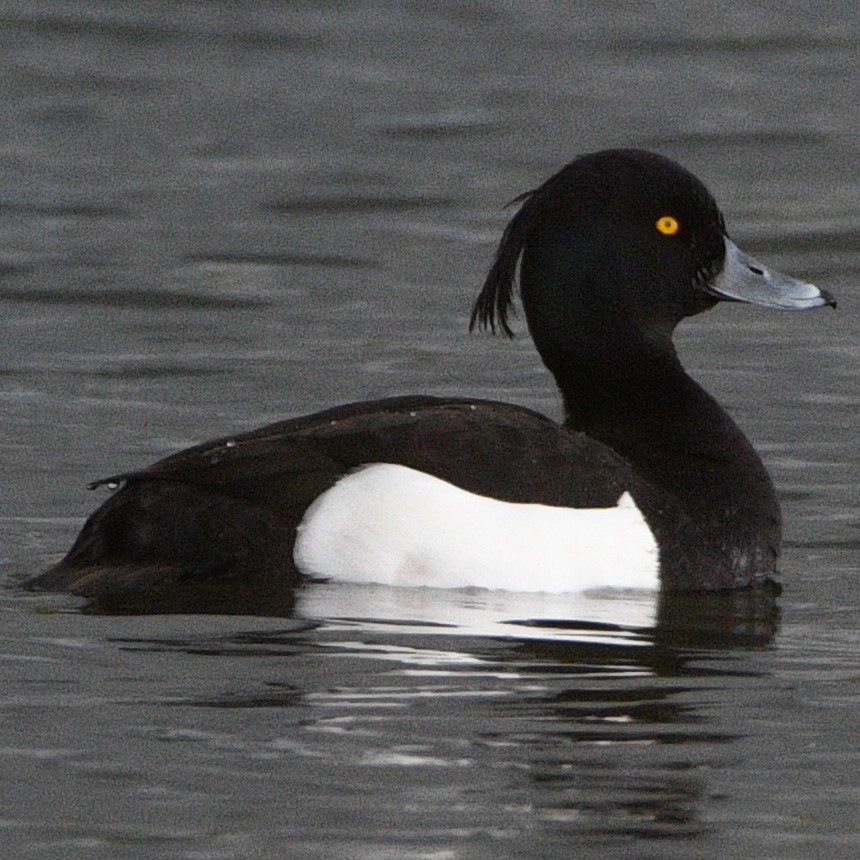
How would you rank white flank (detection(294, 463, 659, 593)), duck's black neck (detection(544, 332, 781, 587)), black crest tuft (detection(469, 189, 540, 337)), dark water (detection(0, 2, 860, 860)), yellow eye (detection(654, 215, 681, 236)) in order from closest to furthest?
dark water (detection(0, 2, 860, 860))
white flank (detection(294, 463, 659, 593))
duck's black neck (detection(544, 332, 781, 587))
black crest tuft (detection(469, 189, 540, 337))
yellow eye (detection(654, 215, 681, 236))

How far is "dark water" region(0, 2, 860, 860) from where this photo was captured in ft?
14.5

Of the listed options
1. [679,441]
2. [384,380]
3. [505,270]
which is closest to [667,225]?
[505,270]

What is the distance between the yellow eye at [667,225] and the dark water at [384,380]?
2.82 feet

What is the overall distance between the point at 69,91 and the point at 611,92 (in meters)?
2.70

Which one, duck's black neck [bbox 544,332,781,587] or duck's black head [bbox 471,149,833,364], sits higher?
duck's black head [bbox 471,149,833,364]

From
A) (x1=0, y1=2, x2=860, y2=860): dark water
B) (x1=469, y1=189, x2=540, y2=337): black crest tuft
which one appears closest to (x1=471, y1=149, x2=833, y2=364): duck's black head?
(x1=469, y1=189, x2=540, y2=337): black crest tuft

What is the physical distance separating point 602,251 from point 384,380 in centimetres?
216

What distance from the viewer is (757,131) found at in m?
12.4

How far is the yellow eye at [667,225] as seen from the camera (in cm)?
653

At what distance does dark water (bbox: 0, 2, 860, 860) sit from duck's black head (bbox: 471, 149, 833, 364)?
2.48ft

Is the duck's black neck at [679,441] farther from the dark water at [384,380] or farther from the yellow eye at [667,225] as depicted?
the yellow eye at [667,225]

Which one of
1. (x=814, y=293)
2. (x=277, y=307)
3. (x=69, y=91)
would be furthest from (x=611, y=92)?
(x=814, y=293)

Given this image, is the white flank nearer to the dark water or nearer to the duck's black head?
the dark water

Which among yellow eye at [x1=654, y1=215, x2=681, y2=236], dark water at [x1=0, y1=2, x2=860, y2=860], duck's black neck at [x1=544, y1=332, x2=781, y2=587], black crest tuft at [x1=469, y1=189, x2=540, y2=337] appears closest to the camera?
dark water at [x1=0, y1=2, x2=860, y2=860]
